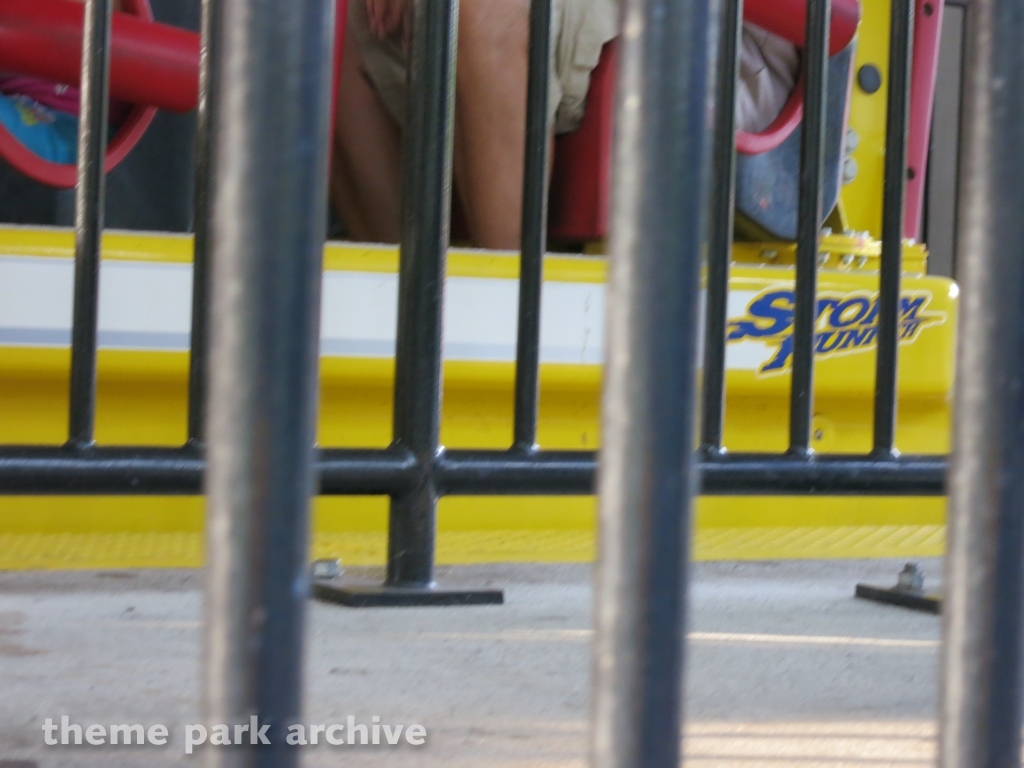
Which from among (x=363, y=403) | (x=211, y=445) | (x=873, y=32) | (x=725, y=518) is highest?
(x=873, y=32)

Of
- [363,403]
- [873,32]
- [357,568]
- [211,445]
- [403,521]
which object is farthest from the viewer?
[873,32]

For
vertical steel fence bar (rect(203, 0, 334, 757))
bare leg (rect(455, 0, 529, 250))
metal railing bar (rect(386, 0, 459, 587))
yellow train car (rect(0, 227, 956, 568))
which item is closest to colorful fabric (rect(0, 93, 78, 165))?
yellow train car (rect(0, 227, 956, 568))

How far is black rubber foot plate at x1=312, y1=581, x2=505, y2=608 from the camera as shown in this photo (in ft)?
3.66

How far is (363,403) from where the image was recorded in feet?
5.45

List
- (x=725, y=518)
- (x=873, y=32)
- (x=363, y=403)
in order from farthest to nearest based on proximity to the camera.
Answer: (x=873, y=32) → (x=725, y=518) → (x=363, y=403)

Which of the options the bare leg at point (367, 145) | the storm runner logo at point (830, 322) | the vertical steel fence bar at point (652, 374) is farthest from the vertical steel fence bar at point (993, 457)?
the bare leg at point (367, 145)

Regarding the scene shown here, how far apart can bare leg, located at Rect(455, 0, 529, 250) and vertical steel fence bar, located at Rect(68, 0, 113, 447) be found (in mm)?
813

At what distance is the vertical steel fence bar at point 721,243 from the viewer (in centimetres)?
121

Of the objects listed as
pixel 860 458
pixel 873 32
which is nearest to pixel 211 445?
pixel 860 458

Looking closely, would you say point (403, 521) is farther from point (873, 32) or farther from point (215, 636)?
point (873, 32)

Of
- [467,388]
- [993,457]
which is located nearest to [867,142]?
[467,388]

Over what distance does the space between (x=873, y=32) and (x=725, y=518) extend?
136 cm

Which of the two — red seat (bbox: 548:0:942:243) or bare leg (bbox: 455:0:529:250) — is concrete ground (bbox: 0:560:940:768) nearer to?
bare leg (bbox: 455:0:529:250)

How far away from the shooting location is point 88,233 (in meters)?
1.06
